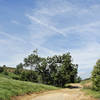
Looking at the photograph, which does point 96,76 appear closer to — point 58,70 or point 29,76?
point 58,70

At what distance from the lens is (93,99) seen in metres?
Result: 17.1

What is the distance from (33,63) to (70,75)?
64.3 feet

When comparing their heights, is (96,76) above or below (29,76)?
above

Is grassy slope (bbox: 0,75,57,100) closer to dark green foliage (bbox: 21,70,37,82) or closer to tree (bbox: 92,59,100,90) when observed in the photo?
tree (bbox: 92,59,100,90)

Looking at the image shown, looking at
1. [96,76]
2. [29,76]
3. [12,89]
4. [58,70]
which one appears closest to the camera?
[12,89]

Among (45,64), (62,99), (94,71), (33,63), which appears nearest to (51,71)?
(45,64)

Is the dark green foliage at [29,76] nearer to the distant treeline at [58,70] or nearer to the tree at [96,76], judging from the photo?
the distant treeline at [58,70]

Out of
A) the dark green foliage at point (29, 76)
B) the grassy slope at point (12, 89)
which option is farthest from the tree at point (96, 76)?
the dark green foliage at point (29, 76)

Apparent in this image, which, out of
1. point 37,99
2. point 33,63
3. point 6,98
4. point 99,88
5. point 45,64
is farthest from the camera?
point 33,63

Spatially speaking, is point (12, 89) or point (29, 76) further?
point (29, 76)

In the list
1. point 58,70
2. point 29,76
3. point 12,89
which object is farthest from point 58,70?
point 12,89

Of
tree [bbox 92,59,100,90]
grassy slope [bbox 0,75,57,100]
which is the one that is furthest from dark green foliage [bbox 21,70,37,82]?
tree [bbox 92,59,100,90]

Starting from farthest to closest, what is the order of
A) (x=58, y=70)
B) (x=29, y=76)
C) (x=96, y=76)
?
(x=29, y=76), (x=58, y=70), (x=96, y=76)

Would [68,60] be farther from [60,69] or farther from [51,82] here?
[51,82]
